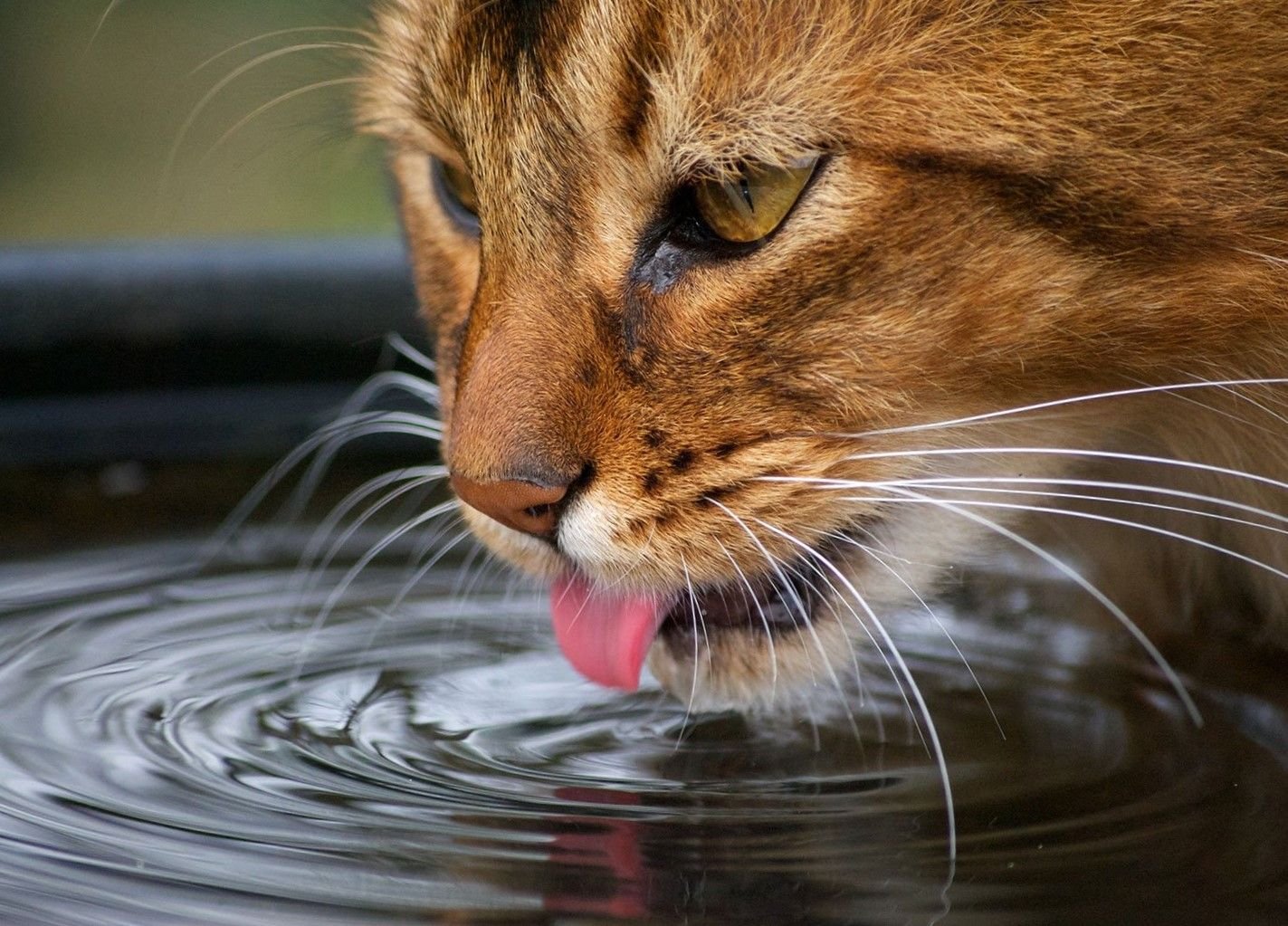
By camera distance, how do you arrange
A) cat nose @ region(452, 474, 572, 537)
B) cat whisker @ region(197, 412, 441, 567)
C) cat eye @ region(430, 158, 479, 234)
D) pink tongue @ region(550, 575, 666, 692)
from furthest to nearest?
cat whisker @ region(197, 412, 441, 567) → cat eye @ region(430, 158, 479, 234) → pink tongue @ region(550, 575, 666, 692) → cat nose @ region(452, 474, 572, 537)

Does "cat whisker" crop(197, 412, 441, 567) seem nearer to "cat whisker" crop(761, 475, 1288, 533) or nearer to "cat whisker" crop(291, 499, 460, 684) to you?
"cat whisker" crop(291, 499, 460, 684)

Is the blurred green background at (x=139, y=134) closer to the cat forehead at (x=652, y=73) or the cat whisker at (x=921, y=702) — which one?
the cat forehead at (x=652, y=73)

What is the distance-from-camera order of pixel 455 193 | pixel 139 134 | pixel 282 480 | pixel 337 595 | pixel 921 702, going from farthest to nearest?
pixel 139 134 < pixel 282 480 < pixel 337 595 < pixel 455 193 < pixel 921 702

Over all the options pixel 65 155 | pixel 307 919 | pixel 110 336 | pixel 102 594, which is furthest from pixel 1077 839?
pixel 65 155

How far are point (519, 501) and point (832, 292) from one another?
1.35 feet

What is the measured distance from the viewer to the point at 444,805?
6.09ft

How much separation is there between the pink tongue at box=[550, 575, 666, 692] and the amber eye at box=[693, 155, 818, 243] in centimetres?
43

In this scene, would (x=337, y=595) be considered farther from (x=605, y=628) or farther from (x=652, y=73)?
(x=652, y=73)

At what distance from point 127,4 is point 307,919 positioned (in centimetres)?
644

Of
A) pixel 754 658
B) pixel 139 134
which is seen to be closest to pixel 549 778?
pixel 754 658

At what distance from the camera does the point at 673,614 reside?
2.05 m

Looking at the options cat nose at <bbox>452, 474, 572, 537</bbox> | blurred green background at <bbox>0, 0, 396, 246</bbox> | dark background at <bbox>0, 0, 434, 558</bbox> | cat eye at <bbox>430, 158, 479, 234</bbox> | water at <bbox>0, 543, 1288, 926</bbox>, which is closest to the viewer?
water at <bbox>0, 543, 1288, 926</bbox>

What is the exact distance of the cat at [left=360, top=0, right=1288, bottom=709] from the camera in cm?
177

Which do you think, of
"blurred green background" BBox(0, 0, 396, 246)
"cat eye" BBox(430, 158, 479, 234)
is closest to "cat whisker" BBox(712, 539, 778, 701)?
"cat eye" BBox(430, 158, 479, 234)
